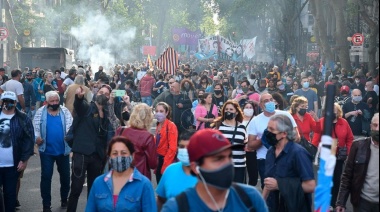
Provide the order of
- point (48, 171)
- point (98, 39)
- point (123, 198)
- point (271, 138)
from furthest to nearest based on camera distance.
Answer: point (98, 39)
point (48, 171)
point (271, 138)
point (123, 198)

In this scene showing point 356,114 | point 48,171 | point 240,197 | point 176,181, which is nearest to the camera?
point 240,197

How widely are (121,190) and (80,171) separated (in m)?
3.59

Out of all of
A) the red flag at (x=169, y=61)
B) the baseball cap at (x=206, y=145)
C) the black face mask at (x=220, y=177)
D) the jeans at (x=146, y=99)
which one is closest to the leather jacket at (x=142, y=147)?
the baseball cap at (x=206, y=145)

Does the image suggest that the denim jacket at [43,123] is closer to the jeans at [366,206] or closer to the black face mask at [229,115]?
the black face mask at [229,115]

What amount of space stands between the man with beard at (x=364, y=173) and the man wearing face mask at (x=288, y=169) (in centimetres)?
39

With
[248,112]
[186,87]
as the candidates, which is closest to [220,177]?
[248,112]

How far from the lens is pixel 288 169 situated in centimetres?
711

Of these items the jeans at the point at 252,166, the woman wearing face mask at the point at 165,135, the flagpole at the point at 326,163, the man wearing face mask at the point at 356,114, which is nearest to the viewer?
the flagpole at the point at 326,163

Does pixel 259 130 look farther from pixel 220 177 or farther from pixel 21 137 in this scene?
pixel 220 177

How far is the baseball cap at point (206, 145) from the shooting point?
4.03 m

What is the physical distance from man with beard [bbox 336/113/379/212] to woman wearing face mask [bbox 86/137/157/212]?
1.86 metres

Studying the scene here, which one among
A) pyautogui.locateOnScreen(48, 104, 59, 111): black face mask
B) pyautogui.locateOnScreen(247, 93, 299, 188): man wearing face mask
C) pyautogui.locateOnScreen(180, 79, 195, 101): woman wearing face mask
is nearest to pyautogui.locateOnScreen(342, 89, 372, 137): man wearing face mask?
pyautogui.locateOnScreen(180, 79, 195, 101): woman wearing face mask

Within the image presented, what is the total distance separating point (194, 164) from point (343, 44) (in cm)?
3325

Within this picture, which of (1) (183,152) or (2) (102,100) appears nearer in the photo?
(1) (183,152)
